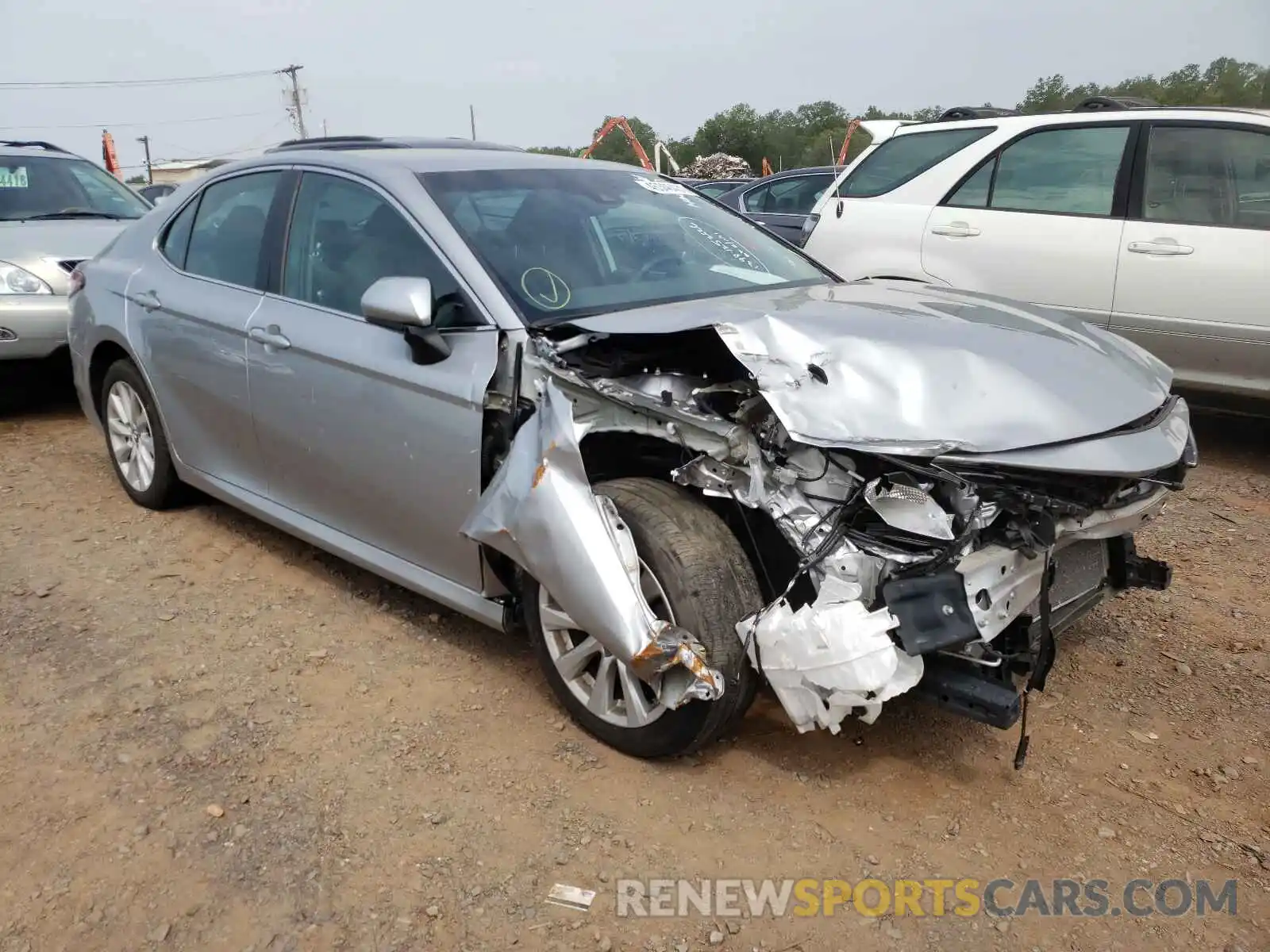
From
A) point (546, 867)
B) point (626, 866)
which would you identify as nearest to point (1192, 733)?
point (626, 866)

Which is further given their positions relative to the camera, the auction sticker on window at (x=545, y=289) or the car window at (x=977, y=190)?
the car window at (x=977, y=190)

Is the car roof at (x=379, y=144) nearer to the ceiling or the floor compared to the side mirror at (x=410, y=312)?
nearer to the ceiling

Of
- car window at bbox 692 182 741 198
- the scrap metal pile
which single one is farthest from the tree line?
car window at bbox 692 182 741 198

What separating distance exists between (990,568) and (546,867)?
1.29 metres

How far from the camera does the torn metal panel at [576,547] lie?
252 centimetres

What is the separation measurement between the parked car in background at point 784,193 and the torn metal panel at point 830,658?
24.4ft

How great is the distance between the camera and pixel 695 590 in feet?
8.39

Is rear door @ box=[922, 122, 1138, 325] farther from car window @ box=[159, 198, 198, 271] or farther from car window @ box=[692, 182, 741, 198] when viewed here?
car window @ box=[692, 182, 741, 198]

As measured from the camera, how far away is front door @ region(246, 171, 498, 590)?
118 inches

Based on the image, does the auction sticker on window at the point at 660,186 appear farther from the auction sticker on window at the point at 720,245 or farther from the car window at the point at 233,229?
the car window at the point at 233,229

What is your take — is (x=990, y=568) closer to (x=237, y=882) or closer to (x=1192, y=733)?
(x=1192, y=733)

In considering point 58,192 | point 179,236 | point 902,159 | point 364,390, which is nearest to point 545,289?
point 364,390

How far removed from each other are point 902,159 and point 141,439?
4.53 meters

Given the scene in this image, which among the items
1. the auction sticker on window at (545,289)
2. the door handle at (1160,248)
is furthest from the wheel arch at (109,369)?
the door handle at (1160,248)
